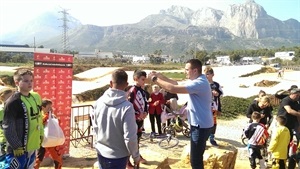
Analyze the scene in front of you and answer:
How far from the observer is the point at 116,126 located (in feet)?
11.8

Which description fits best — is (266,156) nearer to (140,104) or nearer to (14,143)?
(140,104)

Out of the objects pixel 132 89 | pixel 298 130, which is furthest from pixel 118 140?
pixel 298 130

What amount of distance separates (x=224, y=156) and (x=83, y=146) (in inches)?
168

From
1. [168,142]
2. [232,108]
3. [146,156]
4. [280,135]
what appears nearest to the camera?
[280,135]

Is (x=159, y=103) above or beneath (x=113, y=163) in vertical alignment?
beneath

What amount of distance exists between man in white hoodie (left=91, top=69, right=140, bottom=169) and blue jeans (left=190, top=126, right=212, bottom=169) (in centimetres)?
110

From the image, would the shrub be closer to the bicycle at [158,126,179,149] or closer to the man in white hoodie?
the bicycle at [158,126,179,149]

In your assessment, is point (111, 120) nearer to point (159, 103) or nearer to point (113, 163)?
point (113, 163)

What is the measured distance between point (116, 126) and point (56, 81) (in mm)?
4409

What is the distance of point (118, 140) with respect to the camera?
3658 mm

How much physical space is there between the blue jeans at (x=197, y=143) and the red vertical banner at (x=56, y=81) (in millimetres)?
3556

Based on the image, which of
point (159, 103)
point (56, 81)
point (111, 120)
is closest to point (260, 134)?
point (111, 120)

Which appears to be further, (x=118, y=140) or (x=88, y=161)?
(x=88, y=161)

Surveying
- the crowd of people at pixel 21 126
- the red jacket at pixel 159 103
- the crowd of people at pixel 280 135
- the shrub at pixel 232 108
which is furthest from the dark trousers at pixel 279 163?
the shrub at pixel 232 108
